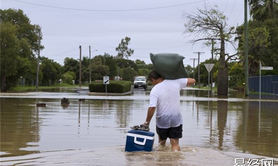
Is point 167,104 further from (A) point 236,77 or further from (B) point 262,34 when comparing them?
(A) point 236,77

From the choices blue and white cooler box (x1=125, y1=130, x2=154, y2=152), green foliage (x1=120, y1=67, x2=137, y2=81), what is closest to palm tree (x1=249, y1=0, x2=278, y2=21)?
blue and white cooler box (x1=125, y1=130, x2=154, y2=152)

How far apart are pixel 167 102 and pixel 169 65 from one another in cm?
60

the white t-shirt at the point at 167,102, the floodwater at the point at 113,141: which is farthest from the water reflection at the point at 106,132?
the white t-shirt at the point at 167,102

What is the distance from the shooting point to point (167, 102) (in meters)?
8.13

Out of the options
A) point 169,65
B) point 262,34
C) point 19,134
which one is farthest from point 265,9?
point 169,65

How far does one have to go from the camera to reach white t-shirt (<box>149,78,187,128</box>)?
8.10m

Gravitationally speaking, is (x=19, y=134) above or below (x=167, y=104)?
below

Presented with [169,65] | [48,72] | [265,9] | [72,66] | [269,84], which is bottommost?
[269,84]

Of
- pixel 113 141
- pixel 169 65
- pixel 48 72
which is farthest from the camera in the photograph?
pixel 48 72

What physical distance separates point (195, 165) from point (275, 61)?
43.6 meters

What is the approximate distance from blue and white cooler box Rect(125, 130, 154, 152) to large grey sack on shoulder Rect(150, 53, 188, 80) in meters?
1.00

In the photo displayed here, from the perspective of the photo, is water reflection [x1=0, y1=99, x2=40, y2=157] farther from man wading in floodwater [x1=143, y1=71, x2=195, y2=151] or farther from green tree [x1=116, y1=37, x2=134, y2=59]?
green tree [x1=116, y1=37, x2=134, y2=59]

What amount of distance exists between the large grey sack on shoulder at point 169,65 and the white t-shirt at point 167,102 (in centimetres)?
12

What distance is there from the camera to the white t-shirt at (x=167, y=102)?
810cm
